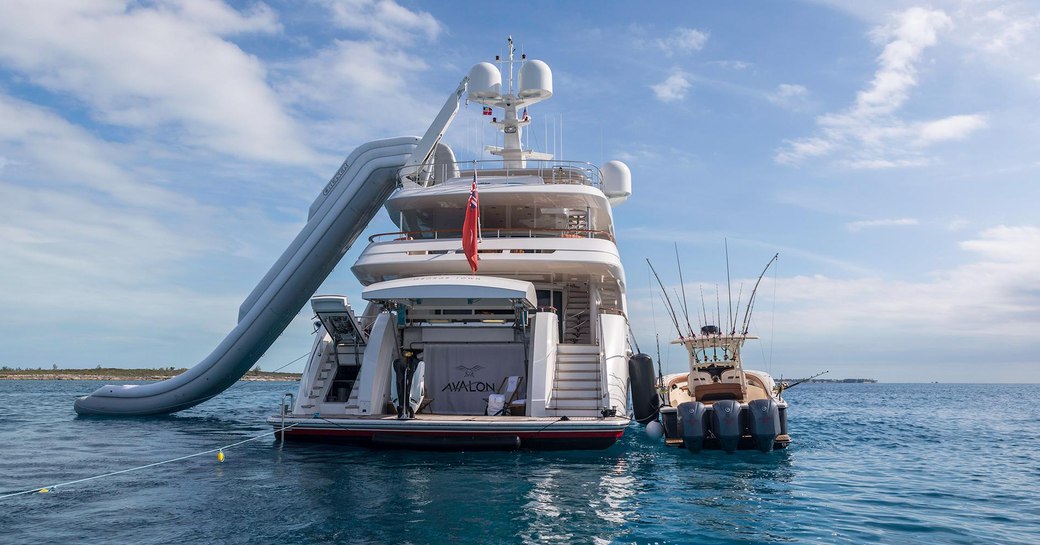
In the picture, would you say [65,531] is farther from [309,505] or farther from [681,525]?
[681,525]

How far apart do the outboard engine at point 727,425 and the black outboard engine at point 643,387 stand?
8.04 ft

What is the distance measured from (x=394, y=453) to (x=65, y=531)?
6.89m

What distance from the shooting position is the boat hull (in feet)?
47.0

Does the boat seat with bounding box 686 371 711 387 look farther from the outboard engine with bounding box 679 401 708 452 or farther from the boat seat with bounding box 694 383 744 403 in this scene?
the outboard engine with bounding box 679 401 708 452

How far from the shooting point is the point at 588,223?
20.8 meters

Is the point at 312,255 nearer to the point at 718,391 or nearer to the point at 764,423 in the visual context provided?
the point at 718,391

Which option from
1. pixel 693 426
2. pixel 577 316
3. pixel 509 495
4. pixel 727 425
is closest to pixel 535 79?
pixel 577 316

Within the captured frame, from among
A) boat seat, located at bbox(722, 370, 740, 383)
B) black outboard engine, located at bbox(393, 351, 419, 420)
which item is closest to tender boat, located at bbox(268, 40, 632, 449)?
black outboard engine, located at bbox(393, 351, 419, 420)

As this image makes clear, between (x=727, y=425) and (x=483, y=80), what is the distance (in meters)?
14.4

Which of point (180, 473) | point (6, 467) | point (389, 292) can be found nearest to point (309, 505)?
point (180, 473)

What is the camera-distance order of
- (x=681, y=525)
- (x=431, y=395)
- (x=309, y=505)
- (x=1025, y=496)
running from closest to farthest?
(x=681, y=525) < (x=309, y=505) < (x=1025, y=496) < (x=431, y=395)

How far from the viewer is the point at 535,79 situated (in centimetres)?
2447

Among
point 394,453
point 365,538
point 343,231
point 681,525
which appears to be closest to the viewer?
point 365,538

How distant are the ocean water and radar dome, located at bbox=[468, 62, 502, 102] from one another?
1314cm
